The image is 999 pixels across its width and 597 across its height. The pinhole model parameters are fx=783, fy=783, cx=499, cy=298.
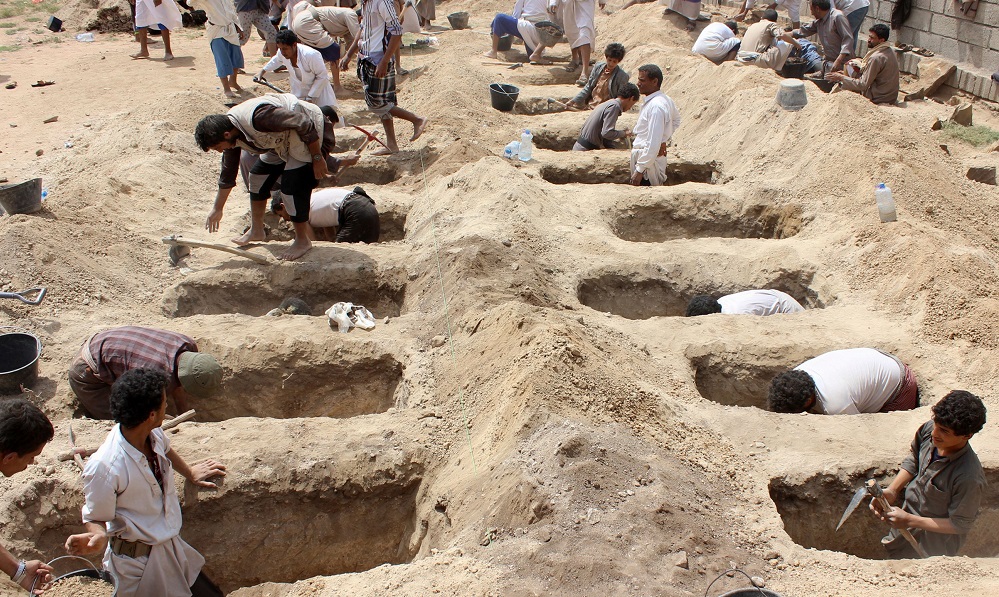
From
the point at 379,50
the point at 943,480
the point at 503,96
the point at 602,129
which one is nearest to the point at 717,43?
the point at 503,96

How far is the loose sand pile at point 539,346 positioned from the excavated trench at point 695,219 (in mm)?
30

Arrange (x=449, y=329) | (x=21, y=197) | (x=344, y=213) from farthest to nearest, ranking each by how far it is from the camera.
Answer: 1. (x=344, y=213)
2. (x=21, y=197)
3. (x=449, y=329)

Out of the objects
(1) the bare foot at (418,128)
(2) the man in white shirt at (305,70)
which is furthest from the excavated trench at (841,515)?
(2) the man in white shirt at (305,70)

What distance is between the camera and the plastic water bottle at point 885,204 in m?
6.46

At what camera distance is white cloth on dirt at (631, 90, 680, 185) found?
7242 millimetres

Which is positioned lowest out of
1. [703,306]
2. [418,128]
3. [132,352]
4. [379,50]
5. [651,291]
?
[651,291]

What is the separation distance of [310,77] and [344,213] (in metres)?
2.15

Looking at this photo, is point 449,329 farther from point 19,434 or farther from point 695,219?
point 695,219

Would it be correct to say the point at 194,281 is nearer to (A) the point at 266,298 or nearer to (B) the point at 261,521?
(A) the point at 266,298

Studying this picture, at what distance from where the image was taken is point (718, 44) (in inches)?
450

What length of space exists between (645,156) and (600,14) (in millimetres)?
9755

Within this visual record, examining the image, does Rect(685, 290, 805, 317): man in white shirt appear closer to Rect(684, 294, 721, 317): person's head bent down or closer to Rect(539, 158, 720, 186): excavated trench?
Rect(684, 294, 721, 317): person's head bent down

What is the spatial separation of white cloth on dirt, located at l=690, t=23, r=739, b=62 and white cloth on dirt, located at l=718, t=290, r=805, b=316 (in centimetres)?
660

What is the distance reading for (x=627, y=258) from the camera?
21.1 ft
